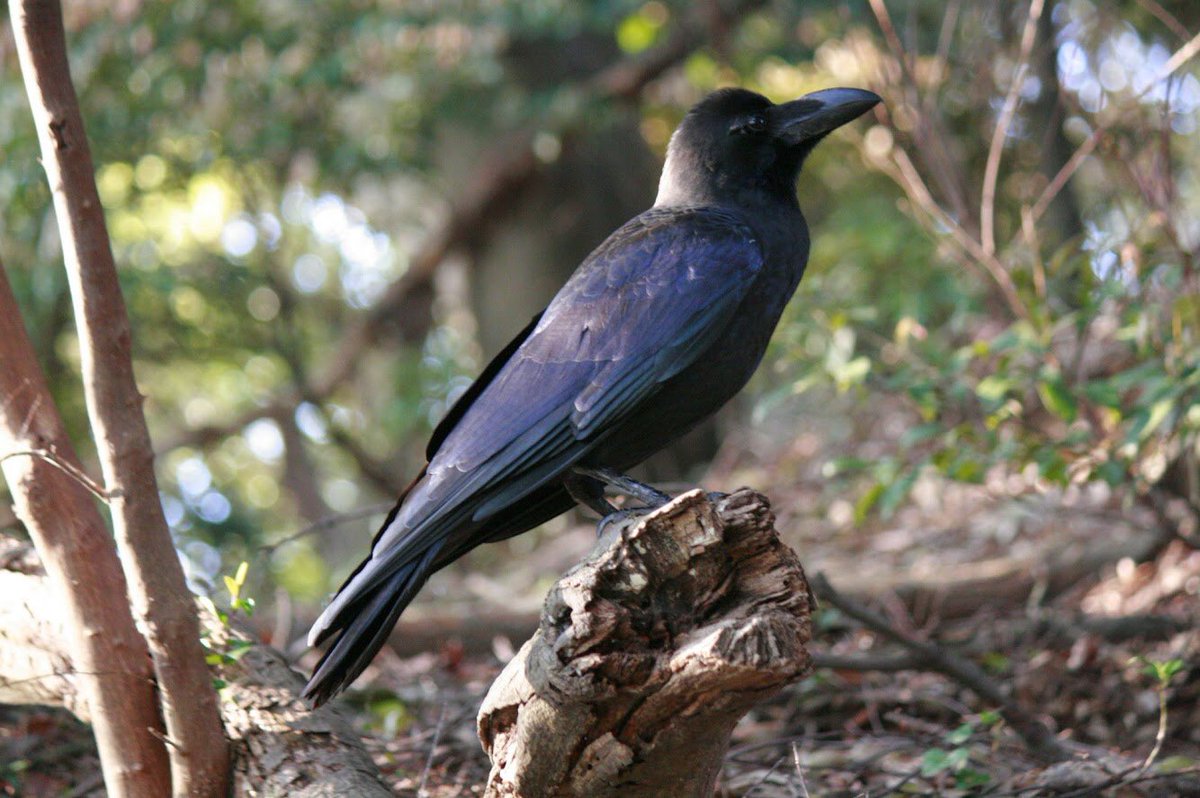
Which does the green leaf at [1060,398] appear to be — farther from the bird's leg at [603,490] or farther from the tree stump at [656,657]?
the tree stump at [656,657]

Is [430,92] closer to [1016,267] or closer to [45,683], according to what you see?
[1016,267]

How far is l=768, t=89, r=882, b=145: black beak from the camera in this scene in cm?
387

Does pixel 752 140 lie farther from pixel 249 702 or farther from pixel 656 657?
pixel 249 702

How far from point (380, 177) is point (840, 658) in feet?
17.9

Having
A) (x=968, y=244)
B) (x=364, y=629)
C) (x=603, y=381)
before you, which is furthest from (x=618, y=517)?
(x=968, y=244)

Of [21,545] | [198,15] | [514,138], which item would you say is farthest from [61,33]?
[514,138]

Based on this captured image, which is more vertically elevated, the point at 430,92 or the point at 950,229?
the point at 430,92

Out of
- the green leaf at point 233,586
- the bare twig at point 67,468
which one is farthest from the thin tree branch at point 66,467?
the green leaf at point 233,586

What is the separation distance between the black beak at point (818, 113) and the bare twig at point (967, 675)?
1.42 m

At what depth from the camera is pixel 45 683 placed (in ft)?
10.3

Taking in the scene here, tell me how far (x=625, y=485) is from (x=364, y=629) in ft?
2.71

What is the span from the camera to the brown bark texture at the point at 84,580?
280 centimetres

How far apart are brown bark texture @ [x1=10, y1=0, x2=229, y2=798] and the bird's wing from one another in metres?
0.46

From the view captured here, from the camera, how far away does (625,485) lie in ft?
11.0
